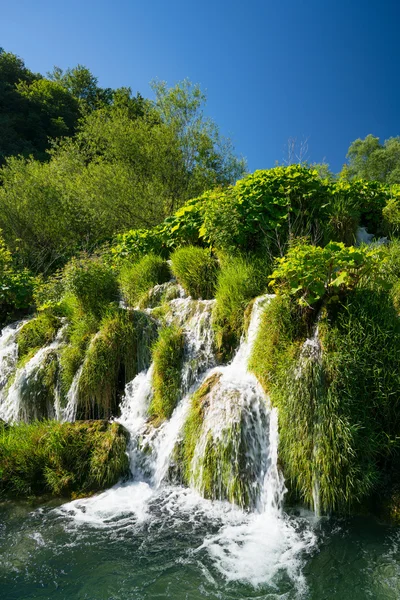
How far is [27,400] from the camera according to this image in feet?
22.3

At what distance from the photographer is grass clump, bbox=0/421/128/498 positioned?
498 cm

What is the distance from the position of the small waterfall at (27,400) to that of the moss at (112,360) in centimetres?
81

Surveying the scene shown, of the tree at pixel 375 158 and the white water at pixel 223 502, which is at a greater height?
the tree at pixel 375 158

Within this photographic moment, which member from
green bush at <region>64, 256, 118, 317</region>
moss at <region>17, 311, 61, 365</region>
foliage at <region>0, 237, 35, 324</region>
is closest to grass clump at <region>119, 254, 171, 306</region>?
green bush at <region>64, 256, 118, 317</region>

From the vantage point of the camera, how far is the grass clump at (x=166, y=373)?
579 cm

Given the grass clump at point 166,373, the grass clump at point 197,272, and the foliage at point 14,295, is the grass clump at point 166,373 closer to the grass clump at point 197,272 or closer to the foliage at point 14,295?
the grass clump at point 197,272

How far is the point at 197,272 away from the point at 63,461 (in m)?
4.29

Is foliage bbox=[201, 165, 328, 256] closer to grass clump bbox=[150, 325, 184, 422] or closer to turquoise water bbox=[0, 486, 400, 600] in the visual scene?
grass clump bbox=[150, 325, 184, 422]

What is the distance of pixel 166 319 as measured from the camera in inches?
280

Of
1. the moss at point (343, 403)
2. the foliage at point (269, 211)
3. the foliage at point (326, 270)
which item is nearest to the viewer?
the moss at point (343, 403)

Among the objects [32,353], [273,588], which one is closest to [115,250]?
[32,353]

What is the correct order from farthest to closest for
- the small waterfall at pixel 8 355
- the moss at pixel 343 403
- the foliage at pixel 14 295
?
the foliage at pixel 14 295 < the small waterfall at pixel 8 355 < the moss at pixel 343 403

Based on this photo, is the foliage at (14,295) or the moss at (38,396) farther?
the foliage at (14,295)

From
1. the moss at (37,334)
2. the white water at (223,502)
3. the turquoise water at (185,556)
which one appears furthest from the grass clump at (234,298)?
the moss at (37,334)
